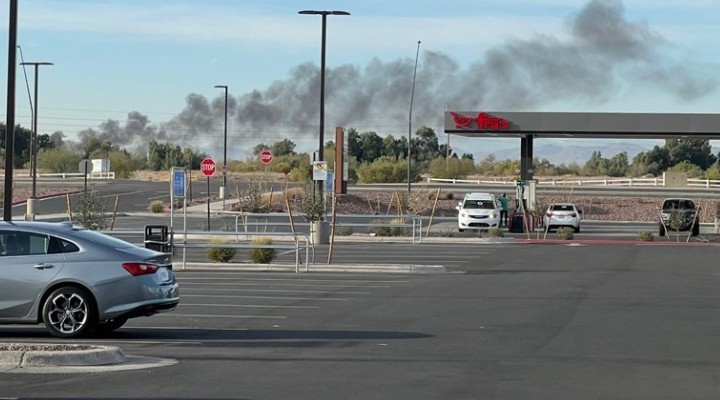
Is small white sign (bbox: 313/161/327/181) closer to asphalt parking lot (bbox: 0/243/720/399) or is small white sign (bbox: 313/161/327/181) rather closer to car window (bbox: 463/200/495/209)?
asphalt parking lot (bbox: 0/243/720/399)

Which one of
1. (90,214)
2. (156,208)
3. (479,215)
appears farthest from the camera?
(156,208)

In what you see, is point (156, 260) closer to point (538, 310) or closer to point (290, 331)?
point (290, 331)

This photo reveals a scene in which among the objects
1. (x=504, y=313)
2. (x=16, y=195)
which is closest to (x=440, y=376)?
(x=504, y=313)

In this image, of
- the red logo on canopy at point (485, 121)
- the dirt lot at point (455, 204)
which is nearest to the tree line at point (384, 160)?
the dirt lot at point (455, 204)

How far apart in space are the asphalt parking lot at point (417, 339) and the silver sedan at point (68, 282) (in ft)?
1.20

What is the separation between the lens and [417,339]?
624 inches

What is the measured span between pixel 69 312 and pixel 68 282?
0.38 meters

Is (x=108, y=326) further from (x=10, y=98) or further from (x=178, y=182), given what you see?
(x=178, y=182)

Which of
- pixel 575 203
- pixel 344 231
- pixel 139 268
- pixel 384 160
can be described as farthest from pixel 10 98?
pixel 384 160

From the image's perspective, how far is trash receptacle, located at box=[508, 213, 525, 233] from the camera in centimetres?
5103

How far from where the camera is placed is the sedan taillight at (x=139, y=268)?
612 inches

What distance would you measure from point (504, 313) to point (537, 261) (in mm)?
14898

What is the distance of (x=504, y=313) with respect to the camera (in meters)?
19.3

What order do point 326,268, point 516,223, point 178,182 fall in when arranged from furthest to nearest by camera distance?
1. point 516,223
2. point 178,182
3. point 326,268
